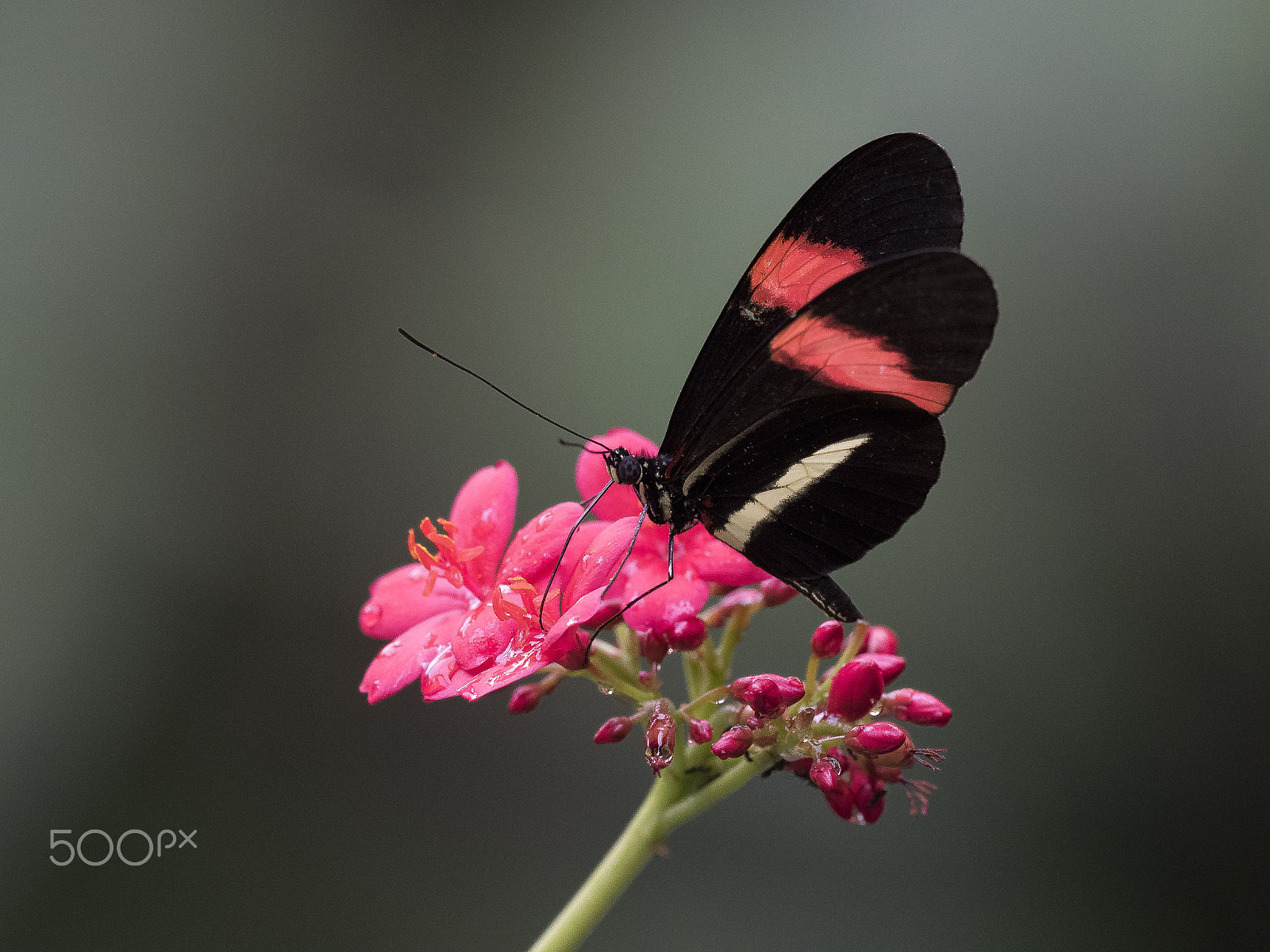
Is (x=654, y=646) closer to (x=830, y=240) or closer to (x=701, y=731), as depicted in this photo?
(x=701, y=731)

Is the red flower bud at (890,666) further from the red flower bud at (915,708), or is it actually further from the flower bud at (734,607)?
the flower bud at (734,607)

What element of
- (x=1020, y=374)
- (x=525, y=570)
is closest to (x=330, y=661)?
(x=525, y=570)

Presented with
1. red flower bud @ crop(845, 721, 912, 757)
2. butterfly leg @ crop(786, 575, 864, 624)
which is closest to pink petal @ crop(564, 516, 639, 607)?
butterfly leg @ crop(786, 575, 864, 624)

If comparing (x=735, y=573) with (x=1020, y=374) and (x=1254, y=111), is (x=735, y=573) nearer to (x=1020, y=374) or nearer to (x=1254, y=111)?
(x=1020, y=374)

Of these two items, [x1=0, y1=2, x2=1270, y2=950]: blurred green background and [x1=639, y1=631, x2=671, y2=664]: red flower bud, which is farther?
[x1=0, y1=2, x2=1270, y2=950]: blurred green background

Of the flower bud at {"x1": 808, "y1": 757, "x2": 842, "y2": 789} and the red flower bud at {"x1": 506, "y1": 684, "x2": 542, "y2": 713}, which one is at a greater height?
the flower bud at {"x1": 808, "y1": 757, "x2": 842, "y2": 789}

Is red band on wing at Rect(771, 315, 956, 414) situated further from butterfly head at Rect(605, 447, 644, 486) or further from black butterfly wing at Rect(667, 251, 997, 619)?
butterfly head at Rect(605, 447, 644, 486)

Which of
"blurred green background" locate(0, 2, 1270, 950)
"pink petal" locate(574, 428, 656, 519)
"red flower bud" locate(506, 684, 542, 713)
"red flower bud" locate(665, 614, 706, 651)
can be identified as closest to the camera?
"red flower bud" locate(665, 614, 706, 651)
